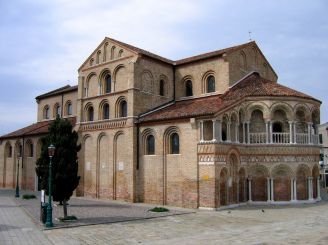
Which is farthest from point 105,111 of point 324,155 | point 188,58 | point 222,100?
point 324,155

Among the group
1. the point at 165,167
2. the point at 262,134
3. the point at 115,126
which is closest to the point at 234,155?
the point at 262,134

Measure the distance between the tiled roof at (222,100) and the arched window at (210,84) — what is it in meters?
0.74

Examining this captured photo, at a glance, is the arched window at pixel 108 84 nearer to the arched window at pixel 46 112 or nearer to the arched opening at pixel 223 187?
the arched opening at pixel 223 187

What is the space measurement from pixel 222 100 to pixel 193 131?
3716 millimetres

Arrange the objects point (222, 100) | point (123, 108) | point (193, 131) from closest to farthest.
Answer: point (193, 131) → point (222, 100) → point (123, 108)

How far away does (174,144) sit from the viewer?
84.3 feet

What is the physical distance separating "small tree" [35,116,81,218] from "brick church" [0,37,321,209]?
7.38 metres

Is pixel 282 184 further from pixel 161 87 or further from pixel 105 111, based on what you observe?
pixel 105 111

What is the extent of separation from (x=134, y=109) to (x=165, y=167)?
16.4ft

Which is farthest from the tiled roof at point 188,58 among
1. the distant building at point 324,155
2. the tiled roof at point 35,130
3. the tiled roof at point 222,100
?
the distant building at point 324,155

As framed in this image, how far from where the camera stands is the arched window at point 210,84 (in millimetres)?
29234

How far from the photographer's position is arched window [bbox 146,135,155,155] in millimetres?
26922

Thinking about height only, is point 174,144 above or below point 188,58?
below

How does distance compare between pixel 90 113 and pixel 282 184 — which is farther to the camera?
pixel 90 113
